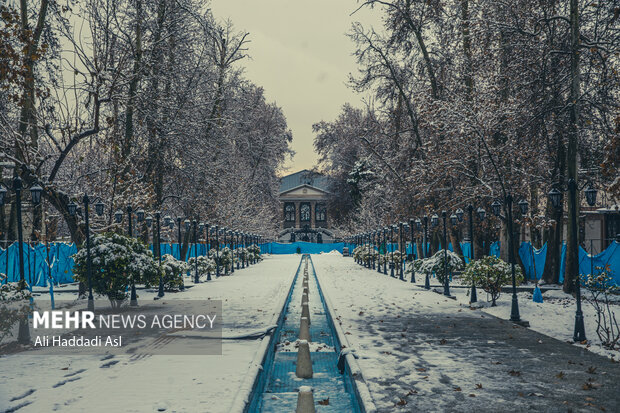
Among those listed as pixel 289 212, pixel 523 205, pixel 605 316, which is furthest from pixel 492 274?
pixel 289 212

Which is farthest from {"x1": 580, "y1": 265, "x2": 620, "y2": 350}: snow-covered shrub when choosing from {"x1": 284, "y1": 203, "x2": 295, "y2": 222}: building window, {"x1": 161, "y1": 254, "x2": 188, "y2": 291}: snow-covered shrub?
{"x1": 284, "y1": 203, "x2": 295, "y2": 222}: building window

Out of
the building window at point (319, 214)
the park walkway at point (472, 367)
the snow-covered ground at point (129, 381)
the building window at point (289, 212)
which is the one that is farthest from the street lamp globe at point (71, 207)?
the building window at point (289, 212)

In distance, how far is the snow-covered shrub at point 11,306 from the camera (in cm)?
1025

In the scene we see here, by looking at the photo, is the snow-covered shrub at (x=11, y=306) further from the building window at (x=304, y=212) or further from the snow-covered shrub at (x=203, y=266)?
the building window at (x=304, y=212)

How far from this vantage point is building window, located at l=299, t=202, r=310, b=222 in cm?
11600

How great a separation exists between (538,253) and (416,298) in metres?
9.95

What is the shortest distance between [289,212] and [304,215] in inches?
129

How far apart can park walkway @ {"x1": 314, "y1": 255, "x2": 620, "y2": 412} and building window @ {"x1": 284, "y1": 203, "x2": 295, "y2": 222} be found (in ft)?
333

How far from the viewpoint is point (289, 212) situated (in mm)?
117125

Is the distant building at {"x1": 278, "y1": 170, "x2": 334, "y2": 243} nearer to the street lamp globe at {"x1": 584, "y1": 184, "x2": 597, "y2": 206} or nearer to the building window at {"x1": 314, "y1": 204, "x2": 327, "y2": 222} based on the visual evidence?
the building window at {"x1": 314, "y1": 204, "x2": 327, "y2": 222}

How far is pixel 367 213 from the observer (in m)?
63.7

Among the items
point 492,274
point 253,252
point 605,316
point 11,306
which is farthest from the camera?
point 253,252

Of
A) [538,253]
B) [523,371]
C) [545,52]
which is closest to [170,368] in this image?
[523,371]

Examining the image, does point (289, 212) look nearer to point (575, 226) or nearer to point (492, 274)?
point (492, 274)
